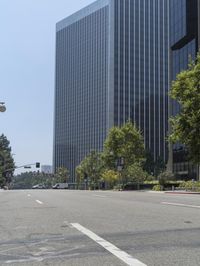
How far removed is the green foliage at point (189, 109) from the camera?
42.7m

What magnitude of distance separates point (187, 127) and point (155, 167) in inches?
4396

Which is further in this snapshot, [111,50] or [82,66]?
[82,66]

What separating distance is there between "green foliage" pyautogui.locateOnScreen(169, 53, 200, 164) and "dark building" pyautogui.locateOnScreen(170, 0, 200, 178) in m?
39.3

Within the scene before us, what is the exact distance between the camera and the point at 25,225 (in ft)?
47.2

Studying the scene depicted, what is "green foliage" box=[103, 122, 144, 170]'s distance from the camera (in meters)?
81.3

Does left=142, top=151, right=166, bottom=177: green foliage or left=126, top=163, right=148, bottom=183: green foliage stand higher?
left=142, top=151, right=166, bottom=177: green foliage

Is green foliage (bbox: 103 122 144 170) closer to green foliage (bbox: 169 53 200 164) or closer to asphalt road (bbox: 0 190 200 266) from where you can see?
→ green foliage (bbox: 169 53 200 164)

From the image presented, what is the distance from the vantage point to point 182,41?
3494 inches

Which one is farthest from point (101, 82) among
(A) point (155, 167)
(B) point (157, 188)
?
(B) point (157, 188)

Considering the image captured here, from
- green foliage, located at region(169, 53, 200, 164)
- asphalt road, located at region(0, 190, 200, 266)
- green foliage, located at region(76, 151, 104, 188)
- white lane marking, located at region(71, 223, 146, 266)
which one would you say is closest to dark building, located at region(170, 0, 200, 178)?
green foliage, located at region(76, 151, 104, 188)

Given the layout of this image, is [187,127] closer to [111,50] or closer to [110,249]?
[110,249]

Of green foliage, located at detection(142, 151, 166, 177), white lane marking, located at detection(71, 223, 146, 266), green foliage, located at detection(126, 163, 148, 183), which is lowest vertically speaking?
white lane marking, located at detection(71, 223, 146, 266)

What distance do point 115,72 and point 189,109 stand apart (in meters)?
115

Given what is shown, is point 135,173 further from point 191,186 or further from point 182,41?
point 191,186
